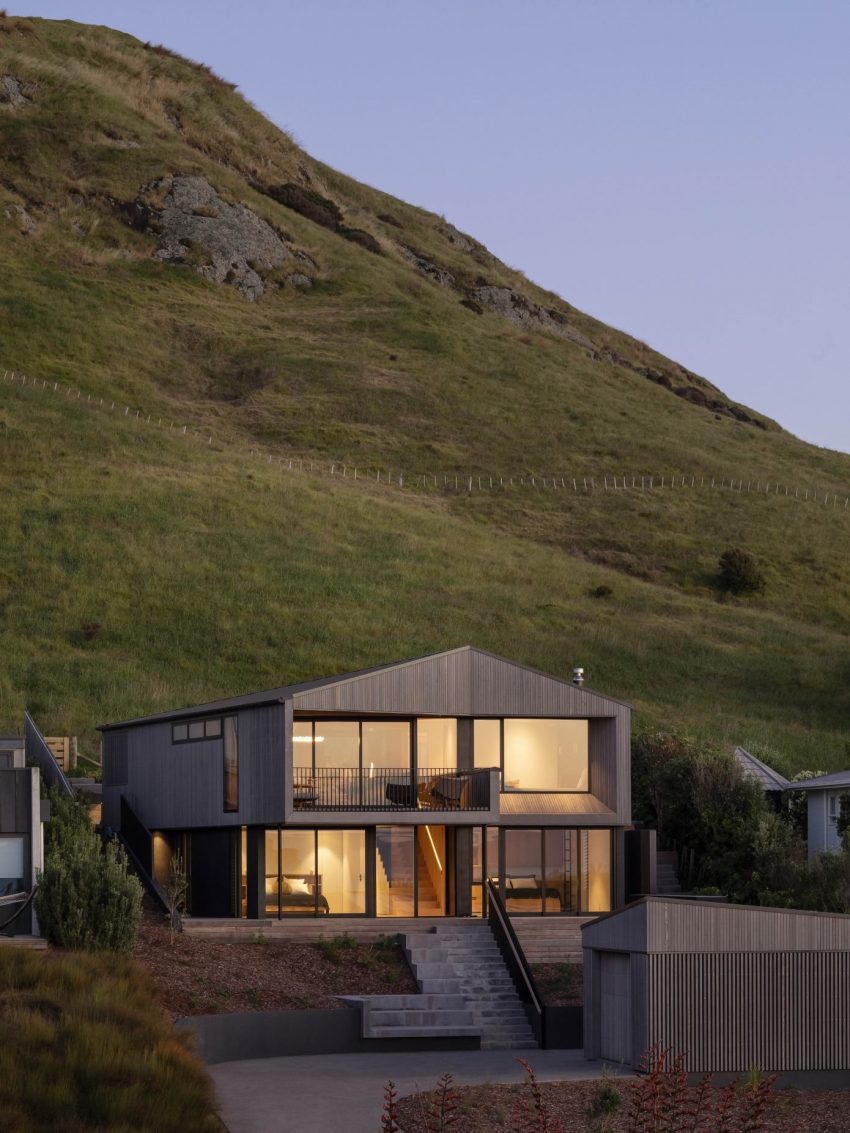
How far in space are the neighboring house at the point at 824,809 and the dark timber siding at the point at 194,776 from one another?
12877 mm

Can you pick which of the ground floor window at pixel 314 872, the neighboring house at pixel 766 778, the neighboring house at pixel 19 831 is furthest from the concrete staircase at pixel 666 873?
the neighboring house at pixel 19 831

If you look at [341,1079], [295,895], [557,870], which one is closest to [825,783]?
[557,870]

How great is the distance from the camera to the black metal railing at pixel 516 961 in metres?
28.9

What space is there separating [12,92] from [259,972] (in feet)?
410

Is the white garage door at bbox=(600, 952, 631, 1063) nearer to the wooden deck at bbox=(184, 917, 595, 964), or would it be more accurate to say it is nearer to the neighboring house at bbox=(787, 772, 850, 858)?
the wooden deck at bbox=(184, 917, 595, 964)

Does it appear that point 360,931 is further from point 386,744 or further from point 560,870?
point 560,870

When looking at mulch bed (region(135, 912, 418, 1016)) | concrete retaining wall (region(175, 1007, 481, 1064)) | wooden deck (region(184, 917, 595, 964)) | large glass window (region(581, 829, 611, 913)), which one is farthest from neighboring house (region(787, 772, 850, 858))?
concrete retaining wall (region(175, 1007, 481, 1064))

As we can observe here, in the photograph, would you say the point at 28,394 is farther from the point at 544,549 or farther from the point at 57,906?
the point at 57,906

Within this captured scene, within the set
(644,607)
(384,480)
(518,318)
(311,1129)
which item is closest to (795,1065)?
(311,1129)

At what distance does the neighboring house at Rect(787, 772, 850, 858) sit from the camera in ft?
125

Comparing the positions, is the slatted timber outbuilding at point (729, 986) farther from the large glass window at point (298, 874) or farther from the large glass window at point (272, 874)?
the large glass window at point (272, 874)

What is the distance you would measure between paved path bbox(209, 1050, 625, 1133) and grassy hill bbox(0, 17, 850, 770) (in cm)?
2472

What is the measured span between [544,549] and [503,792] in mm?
47082

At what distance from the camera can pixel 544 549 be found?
8362 cm
